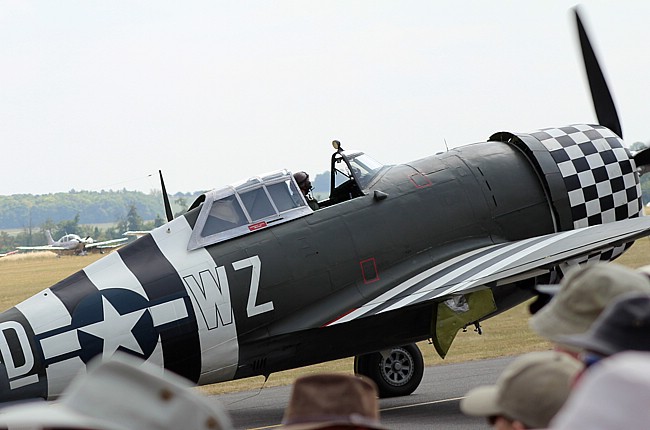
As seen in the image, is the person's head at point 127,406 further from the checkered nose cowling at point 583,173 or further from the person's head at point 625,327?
the checkered nose cowling at point 583,173

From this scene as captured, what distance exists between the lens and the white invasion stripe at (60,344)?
31.3 feet

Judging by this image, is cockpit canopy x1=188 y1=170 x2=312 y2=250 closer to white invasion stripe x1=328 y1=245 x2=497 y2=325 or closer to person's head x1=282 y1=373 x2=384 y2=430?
white invasion stripe x1=328 y1=245 x2=497 y2=325

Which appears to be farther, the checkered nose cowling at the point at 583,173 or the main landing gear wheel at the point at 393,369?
the main landing gear wheel at the point at 393,369

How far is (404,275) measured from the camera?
11523 mm

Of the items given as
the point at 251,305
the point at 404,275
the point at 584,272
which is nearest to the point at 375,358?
the point at 404,275

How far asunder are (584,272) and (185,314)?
22.1 ft

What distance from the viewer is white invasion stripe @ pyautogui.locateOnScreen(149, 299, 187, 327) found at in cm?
994

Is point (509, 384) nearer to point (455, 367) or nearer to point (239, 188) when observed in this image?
point (239, 188)

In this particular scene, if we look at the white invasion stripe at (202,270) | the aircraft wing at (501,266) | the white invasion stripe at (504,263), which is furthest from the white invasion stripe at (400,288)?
the white invasion stripe at (202,270)

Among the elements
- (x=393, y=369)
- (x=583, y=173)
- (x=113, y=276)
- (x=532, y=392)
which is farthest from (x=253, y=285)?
(x=532, y=392)

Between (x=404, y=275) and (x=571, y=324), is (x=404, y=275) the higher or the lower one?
the lower one

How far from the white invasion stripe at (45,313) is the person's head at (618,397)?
26.3ft

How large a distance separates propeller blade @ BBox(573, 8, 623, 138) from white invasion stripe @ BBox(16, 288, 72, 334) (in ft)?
25.7

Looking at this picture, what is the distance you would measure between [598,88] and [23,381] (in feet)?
29.4
